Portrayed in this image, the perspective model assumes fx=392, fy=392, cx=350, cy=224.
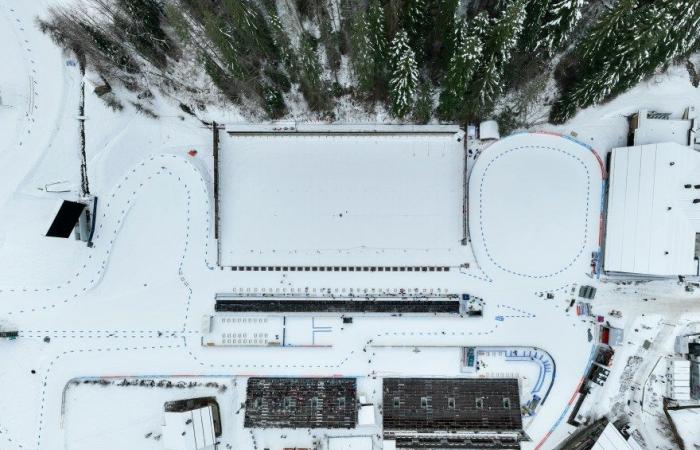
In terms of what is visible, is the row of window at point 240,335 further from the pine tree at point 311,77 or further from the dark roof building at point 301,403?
the pine tree at point 311,77

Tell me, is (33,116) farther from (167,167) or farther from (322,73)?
(322,73)

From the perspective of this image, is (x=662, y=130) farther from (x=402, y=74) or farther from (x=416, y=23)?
(x=402, y=74)

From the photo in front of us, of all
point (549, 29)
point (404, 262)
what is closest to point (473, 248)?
point (404, 262)

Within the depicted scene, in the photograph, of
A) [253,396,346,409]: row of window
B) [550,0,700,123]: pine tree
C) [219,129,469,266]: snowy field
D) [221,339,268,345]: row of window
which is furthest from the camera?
[221,339,268,345]: row of window

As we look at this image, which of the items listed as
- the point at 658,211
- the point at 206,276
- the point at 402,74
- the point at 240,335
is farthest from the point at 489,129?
the point at 240,335

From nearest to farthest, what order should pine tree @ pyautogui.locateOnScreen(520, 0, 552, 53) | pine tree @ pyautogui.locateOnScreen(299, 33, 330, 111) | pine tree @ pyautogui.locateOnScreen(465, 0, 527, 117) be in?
1. pine tree @ pyautogui.locateOnScreen(465, 0, 527, 117)
2. pine tree @ pyautogui.locateOnScreen(520, 0, 552, 53)
3. pine tree @ pyautogui.locateOnScreen(299, 33, 330, 111)

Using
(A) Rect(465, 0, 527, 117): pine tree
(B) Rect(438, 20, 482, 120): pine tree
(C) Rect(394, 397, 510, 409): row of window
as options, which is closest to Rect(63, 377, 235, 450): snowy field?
(C) Rect(394, 397, 510, 409): row of window

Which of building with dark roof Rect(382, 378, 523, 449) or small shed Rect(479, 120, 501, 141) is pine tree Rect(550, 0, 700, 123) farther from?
building with dark roof Rect(382, 378, 523, 449)

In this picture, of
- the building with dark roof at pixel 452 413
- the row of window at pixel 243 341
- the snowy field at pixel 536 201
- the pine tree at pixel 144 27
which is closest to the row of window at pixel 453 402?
the building with dark roof at pixel 452 413
